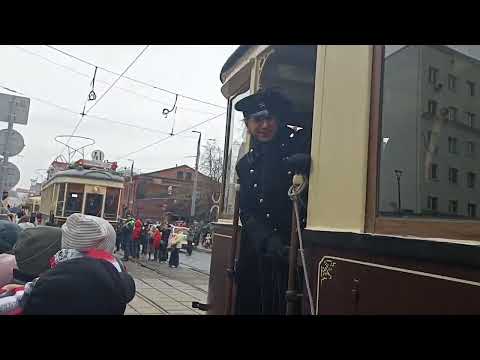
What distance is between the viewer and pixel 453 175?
1.46m

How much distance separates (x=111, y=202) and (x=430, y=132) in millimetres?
13866

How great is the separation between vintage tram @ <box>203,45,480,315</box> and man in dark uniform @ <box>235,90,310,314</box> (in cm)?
44

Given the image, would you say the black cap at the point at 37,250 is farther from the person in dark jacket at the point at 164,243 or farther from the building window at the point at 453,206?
the person in dark jacket at the point at 164,243

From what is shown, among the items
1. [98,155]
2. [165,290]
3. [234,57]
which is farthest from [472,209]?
[98,155]

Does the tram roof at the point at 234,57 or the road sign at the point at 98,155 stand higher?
the road sign at the point at 98,155

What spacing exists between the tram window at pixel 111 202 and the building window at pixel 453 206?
A: 45.3ft

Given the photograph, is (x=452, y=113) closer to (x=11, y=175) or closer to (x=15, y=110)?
(x=15, y=110)

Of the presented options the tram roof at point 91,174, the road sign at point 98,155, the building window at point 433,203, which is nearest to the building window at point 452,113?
the building window at point 433,203

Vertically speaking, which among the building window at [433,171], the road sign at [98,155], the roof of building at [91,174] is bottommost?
the building window at [433,171]

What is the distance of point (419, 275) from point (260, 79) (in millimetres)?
1921

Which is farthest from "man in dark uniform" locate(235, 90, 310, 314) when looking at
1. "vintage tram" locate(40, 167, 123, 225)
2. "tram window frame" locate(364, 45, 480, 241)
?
"vintage tram" locate(40, 167, 123, 225)

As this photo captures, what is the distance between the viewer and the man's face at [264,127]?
2.75 meters
